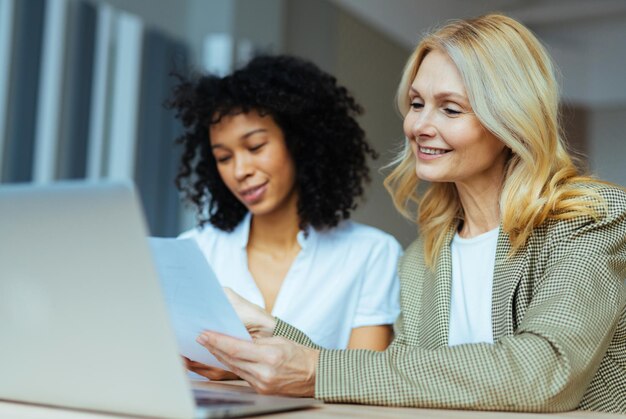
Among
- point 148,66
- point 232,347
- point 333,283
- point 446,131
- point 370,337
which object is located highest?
point 148,66

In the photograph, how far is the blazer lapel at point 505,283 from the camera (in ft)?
4.83

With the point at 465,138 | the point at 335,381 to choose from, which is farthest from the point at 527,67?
the point at 335,381

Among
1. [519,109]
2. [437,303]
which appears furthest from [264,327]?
[519,109]

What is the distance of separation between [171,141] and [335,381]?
9.33ft

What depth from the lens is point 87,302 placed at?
898mm

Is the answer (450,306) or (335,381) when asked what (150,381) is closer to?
(335,381)

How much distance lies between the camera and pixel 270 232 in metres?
2.37

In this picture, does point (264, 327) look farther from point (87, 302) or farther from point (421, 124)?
point (87, 302)

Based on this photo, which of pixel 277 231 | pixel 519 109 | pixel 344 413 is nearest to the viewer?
pixel 344 413

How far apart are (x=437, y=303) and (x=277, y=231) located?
82cm

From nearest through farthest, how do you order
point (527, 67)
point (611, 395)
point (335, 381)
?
point (335, 381) → point (611, 395) → point (527, 67)

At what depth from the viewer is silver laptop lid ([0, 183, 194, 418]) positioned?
2.75 feet

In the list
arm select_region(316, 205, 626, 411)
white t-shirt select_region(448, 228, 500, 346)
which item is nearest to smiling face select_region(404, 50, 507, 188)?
white t-shirt select_region(448, 228, 500, 346)

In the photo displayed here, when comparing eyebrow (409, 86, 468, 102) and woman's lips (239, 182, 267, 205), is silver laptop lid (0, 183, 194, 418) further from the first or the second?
woman's lips (239, 182, 267, 205)
